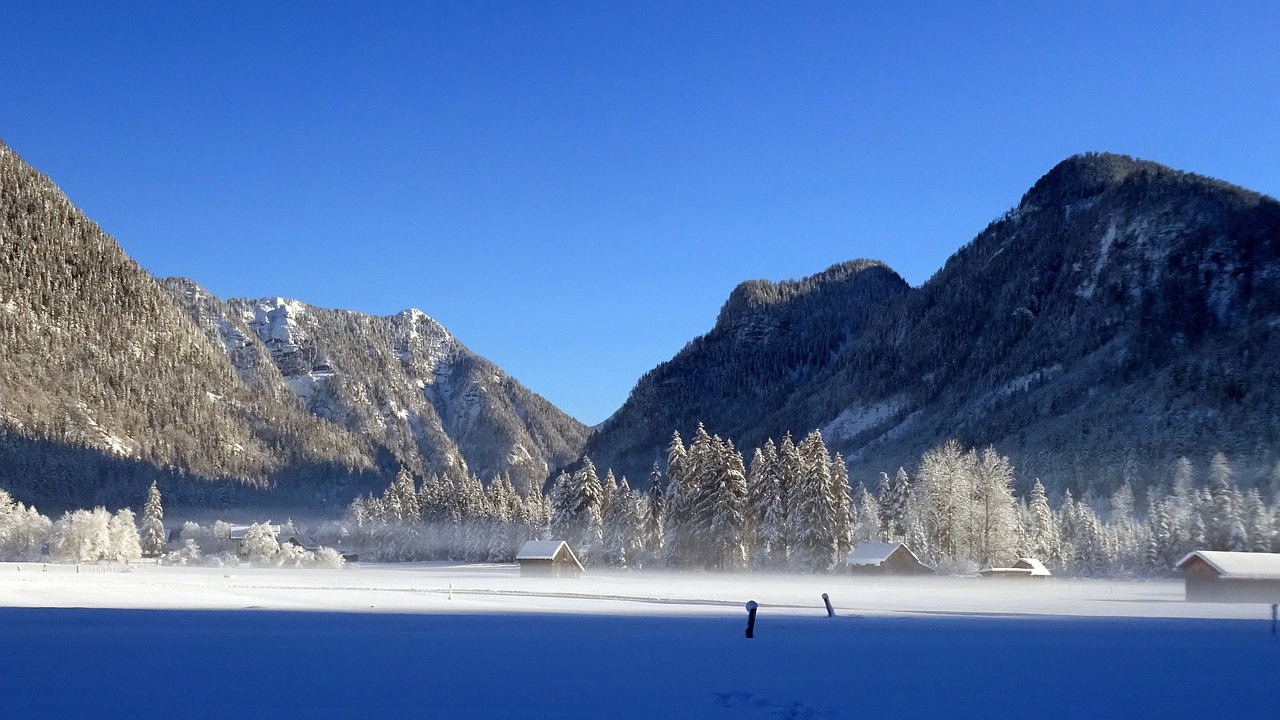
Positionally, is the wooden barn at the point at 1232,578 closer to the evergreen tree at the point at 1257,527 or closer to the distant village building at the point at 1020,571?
the distant village building at the point at 1020,571

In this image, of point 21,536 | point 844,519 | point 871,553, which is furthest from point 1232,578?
point 21,536

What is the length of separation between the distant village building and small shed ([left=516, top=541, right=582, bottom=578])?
3261cm

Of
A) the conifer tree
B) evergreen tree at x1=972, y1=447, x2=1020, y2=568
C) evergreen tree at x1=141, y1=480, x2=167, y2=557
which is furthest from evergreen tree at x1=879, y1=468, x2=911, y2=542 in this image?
evergreen tree at x1=141, y1=480, x2=167, y2=557

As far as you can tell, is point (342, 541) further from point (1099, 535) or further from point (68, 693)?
point (68, 693)

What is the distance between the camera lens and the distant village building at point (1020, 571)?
71.5m

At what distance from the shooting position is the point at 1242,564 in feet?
175

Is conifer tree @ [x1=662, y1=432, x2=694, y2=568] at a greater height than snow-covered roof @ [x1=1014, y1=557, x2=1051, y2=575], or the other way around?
conifer tree @ [x1=662, y1=432, x2=694, y2=568]

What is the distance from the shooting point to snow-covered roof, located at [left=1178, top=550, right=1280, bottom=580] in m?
52.0

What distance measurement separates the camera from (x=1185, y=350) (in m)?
196

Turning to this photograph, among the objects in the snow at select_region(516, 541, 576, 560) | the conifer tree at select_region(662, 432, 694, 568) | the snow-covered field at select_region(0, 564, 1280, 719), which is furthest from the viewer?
the snow at select_region(516, 541, 576, 560)

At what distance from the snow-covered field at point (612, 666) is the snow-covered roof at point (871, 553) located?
43.8 metres

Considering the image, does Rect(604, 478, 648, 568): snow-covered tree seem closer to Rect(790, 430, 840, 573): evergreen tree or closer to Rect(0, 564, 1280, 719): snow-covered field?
Rect(790, 430, 840, 573): evergreen tree

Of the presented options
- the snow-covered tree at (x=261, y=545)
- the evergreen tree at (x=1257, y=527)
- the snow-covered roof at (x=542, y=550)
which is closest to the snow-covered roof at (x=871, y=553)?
the snow-covered roof at (x=542, y=550)

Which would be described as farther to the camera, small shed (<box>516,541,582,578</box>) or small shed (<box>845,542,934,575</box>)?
small shed (<box>516,541,582,578</box>)
